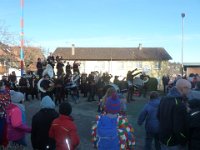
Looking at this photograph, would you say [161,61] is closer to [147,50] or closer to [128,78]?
[147,50]

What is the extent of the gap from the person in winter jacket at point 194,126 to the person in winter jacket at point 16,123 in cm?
320

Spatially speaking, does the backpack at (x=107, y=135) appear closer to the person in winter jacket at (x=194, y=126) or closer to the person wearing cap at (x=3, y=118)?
the person wearing cap at (x=3, y=118)

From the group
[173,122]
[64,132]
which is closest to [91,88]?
[64,132]

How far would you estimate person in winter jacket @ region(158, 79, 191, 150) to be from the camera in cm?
548

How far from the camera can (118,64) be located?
71812mm

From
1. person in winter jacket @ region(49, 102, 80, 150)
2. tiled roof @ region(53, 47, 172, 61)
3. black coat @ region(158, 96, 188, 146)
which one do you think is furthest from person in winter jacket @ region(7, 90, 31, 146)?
tiled roof @ region(53, 47, 172, 61)

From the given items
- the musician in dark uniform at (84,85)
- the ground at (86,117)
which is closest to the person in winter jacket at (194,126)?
the ground at (86,117)

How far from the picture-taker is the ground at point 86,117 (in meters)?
11.4

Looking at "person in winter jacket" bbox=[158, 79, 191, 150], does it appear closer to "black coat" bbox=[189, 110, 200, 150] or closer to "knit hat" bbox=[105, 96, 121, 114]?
"black coat" bbox=[189, 110, 200, 150]

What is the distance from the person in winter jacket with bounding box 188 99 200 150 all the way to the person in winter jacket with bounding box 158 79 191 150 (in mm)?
101

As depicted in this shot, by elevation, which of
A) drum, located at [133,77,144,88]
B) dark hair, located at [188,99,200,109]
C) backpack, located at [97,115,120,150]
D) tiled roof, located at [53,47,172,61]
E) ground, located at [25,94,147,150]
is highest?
tiled roof, located at [53,47,172,61]

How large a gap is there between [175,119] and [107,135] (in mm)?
1781

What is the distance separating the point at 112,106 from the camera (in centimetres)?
852

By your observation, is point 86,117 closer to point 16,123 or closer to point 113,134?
point 16,123
